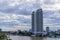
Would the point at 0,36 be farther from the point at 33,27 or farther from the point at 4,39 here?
the point at 33,27

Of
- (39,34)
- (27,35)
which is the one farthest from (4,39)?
(39,34)

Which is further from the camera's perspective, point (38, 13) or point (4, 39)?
point (38, 13)

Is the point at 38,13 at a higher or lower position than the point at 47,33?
higher

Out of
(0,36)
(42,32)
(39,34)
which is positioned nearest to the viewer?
(0,36)

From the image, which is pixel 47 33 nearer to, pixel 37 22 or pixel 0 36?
pixel 37 22

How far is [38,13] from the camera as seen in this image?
100.0ft

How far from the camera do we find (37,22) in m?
27.8

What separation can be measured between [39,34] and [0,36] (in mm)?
22261

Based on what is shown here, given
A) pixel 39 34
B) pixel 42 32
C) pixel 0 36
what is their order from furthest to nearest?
→ pixel 39 34 → pixel 42 32 → pixel 0 36

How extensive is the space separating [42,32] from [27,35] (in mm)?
2063

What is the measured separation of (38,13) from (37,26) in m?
3.68

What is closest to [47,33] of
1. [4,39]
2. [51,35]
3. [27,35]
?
[51,35]

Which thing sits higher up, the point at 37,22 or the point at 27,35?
the point at 37,22

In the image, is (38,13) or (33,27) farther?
(38,13)
